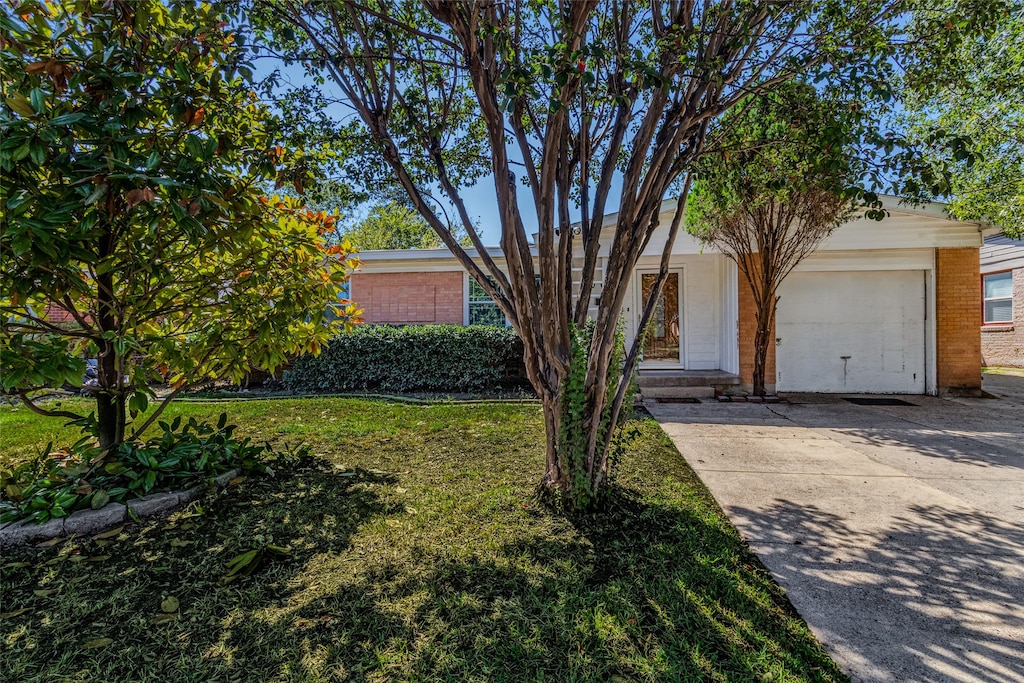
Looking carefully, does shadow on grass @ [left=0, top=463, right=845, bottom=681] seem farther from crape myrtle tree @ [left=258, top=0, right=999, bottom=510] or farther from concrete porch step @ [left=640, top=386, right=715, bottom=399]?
concrete porch step @ [left=640, top=386, right=715, bottom=399]

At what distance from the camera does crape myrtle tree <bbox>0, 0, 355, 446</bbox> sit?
214cm

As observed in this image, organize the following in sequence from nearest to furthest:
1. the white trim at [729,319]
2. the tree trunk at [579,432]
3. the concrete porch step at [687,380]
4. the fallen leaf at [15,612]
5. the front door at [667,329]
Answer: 1. the fallen leaf at [15,612]
2. the tree trunk at [579,432]
3. the concrete porch step at [687,380]
4. the white trim at [729,319]
5. the front door at [667,329]

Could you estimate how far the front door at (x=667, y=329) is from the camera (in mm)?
9938

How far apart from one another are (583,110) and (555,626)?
9.28ft

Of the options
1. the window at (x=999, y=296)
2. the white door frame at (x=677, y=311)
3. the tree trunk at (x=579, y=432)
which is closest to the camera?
the tree trunk at (x=579, y=432)

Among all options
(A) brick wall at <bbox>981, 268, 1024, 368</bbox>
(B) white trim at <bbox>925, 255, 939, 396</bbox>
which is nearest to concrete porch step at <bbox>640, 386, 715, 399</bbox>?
(B) white trim at <bbox>925, 255, 939, 396</bbox>

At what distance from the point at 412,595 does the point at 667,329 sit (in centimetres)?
892

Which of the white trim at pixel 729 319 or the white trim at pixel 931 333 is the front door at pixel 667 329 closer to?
the white trim at pixel 729 319

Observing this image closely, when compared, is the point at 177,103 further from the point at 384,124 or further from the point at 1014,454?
the point at 1014,454

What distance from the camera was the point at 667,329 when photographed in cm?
1003

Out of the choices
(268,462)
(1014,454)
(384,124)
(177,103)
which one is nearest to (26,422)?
(268,462)

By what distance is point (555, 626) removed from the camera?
6.20 feet

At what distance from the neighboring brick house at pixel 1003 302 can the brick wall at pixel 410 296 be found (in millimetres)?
14386

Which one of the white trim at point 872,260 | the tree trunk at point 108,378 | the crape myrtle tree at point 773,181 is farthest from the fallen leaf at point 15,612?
the white trim at point 872,260
